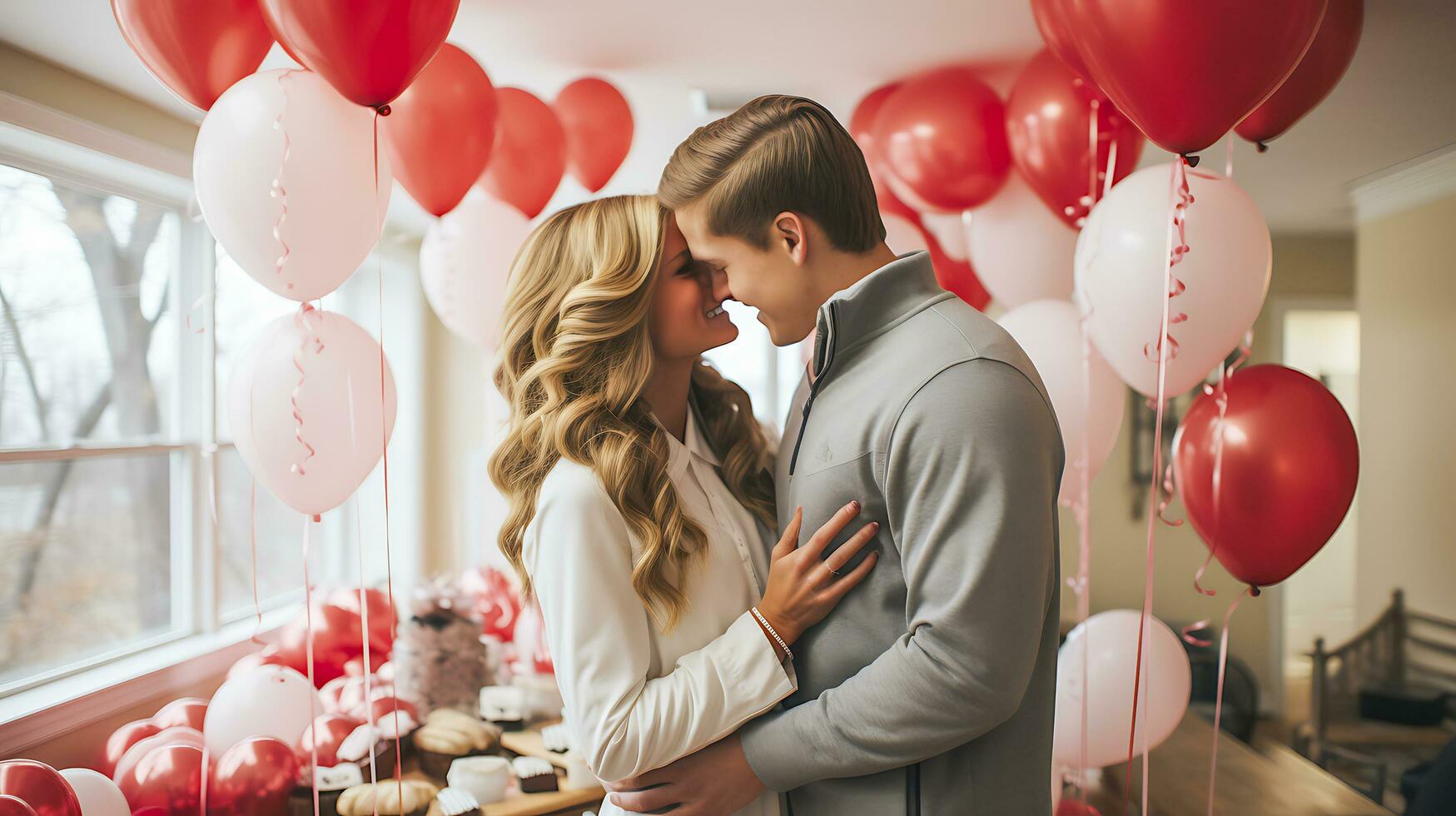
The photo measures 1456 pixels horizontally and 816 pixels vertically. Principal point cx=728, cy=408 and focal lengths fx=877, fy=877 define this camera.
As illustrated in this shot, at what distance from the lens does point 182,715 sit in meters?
2.21

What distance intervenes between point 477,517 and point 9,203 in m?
2.74

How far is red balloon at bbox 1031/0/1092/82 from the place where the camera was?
4.30 ft

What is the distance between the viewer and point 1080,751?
2.12 m

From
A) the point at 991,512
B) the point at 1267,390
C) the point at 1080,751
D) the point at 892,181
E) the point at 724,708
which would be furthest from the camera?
the point at 892,181

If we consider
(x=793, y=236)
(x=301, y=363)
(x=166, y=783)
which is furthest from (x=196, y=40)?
(x=166, y=783)

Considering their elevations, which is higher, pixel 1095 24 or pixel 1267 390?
pixel 1095 24

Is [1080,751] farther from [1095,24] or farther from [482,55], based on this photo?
[482,55]

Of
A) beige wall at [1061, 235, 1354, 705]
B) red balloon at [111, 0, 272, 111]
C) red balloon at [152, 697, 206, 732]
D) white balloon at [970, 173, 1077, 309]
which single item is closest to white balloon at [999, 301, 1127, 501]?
white balloon at [970, 173, 1077, 309]

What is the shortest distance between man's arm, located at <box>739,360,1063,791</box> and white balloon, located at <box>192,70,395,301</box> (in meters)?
1.06

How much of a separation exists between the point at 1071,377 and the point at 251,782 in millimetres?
1999

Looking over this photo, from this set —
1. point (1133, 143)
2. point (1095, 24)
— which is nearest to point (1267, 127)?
point (1133, 143)

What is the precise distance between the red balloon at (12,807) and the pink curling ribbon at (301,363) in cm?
66

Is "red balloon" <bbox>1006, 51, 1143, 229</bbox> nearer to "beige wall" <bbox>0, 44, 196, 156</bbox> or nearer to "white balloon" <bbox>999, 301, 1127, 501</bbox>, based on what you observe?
"white balloon" <bbox>999, 301, 1127, 501</bbox>

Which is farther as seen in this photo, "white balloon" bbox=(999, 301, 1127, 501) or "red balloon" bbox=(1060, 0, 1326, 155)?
"white balloon" bbox=(999, 301, 1127, 501)
